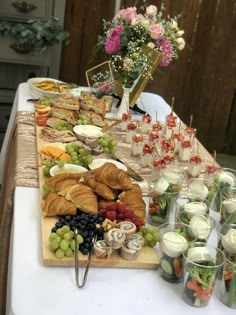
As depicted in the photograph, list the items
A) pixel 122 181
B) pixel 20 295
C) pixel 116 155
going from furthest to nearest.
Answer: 1. pixel 116 155
2. pixel 122 181
3. pixel 20 295

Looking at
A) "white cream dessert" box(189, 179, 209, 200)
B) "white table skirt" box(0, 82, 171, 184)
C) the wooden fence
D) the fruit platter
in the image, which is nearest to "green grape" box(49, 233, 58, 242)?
the fruit platter

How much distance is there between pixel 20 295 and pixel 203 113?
3.01 meters

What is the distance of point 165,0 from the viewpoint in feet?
11.6

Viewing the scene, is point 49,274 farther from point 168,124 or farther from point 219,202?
point 168,124

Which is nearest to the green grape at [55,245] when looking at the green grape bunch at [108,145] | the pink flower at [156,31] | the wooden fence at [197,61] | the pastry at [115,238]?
the pastry at [115,238]

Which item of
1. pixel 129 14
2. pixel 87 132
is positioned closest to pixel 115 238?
pixel 87 132

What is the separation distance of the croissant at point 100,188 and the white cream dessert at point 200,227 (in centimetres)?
27

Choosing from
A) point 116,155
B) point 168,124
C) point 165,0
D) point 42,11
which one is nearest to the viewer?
point 116,155

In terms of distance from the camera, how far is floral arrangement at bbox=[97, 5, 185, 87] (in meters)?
2.23

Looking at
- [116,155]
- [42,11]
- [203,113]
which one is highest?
[42,11]

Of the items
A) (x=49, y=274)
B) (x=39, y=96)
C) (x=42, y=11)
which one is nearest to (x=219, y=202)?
(x=49, y=274)

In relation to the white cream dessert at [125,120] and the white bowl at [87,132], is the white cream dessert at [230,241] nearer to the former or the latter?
the white bowl at [87,132]

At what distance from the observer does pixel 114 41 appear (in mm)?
2297

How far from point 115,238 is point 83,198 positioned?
0.65 ft
